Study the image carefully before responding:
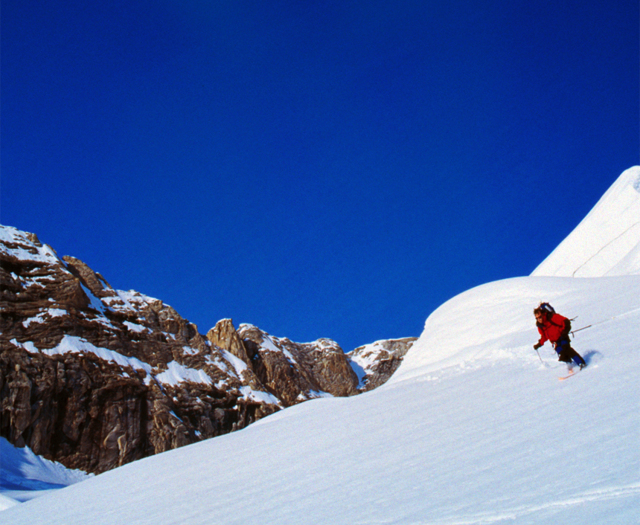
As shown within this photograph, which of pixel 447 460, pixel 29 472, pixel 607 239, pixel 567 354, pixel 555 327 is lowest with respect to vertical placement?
pixel 447 460

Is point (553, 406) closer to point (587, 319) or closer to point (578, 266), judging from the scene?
point (587, 319)

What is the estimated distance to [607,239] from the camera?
117 feet

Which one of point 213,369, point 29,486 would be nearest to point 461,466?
point 29,486

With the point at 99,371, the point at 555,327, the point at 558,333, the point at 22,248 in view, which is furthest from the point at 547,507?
the point at 22,248

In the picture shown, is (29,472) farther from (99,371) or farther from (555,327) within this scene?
(555,327)

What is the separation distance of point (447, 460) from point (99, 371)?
98.4 m

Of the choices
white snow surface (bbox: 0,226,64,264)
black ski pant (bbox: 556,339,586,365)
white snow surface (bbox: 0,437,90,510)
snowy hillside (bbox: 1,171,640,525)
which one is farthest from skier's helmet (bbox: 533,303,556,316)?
white snow surface (bbox: 0,226,64,264)

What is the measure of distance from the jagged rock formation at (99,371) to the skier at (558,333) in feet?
294

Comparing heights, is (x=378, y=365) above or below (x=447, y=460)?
above

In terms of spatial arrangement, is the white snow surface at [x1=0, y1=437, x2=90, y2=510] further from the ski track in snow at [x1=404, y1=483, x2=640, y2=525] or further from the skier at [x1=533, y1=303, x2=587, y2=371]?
the ski track in snow at [x1=404, y1=483, x2=640, y2=525]

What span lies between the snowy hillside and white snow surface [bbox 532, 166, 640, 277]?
74.0 ft

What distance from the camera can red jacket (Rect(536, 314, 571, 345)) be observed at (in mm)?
8391

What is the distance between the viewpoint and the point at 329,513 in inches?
182

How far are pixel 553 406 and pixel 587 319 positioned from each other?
7.61 m
